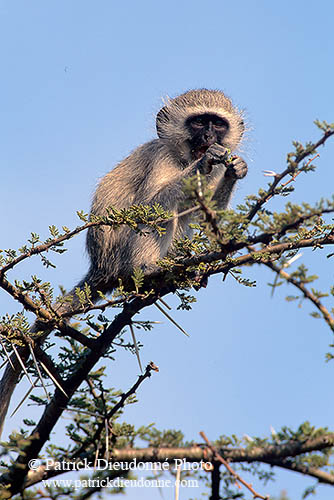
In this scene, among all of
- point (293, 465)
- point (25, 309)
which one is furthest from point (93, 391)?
point (293, 465)

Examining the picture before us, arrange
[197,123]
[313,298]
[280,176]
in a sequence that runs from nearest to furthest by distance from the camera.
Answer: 1. [313,298]
2. [280,176]
3. [197,123]

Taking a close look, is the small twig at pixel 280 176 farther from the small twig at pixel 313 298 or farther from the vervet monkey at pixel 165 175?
the vervet monkey at pixel 165 175

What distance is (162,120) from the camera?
24.1ft

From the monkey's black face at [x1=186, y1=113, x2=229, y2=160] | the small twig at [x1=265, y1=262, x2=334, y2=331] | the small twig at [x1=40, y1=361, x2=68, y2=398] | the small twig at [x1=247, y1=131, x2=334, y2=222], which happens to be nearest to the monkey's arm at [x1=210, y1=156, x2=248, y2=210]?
the monkey's black face at [x1=186, y1=113, x2=229, y2=160]

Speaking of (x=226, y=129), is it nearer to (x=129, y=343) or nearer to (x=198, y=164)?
(x=198, y=164)

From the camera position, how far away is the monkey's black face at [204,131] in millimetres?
6766

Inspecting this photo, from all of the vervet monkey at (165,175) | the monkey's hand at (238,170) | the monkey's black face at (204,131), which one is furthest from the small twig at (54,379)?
the monkey's black face at (204,131)

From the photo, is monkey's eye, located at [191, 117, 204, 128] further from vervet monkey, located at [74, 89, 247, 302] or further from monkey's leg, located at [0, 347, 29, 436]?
monkey's leg, located at [0, 347, 29, 436]

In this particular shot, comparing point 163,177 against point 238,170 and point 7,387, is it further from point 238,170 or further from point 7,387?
point 7,387

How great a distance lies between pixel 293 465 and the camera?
258cm

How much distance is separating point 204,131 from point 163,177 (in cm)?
88

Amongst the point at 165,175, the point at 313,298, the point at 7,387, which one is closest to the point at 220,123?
the point at 165,175

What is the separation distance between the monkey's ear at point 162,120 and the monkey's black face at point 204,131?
28 cm

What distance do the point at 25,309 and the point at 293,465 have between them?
200 cm
